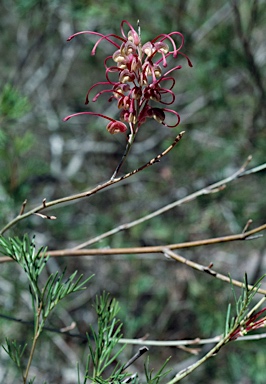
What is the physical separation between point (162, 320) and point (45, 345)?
1.74 feet

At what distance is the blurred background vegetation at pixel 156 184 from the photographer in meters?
1.57

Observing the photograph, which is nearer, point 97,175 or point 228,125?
point 228,125

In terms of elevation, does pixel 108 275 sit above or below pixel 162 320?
above

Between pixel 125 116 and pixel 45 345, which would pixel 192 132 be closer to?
pixel 45 345

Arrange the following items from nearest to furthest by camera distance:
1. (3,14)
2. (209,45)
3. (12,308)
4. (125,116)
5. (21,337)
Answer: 1. (125,116)
2. (12,308)
3. (21,337)
4. (209,45)
5. (3,14)

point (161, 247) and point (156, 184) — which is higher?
point (156, 184)

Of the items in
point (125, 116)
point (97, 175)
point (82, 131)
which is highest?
point (82, 131)

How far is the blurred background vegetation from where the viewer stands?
1565mm

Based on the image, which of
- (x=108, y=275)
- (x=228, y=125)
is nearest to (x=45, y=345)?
(x=108, y=275)

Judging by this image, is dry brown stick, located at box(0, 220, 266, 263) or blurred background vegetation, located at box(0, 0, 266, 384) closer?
dry brown stick, located at box(0, 220, 266, 263)

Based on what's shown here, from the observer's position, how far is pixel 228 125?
85.9 inches

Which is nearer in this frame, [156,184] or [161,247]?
[161,247]

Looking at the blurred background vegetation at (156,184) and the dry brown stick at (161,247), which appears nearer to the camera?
the dry brown stick at (161,247)

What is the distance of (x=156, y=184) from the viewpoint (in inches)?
87.8
